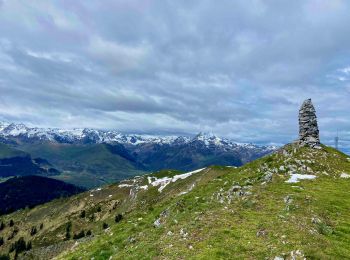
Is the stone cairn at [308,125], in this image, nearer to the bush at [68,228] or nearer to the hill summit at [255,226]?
the hill summit at [255,226]

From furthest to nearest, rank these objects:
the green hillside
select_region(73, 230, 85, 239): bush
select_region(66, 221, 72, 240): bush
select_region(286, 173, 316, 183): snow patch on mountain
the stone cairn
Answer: select_region(66, 221, 72, 240): bush → select_region(73, 230, 85, 239): bush → the stone cairn → select_region(286, 173, 316, 183): snow patch on mountain → the green hillside

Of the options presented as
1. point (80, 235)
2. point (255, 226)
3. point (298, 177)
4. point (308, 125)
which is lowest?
point (80, 235)

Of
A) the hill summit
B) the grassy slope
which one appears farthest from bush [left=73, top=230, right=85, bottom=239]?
the grassy slope

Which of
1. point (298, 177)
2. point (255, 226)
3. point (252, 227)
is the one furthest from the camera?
point (298, 177)

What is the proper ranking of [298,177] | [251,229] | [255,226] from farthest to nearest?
[298,177] < [255,226] < [251,229]

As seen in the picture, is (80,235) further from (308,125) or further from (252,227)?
(252,227)

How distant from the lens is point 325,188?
45594 mm

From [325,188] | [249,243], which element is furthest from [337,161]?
[249,243]

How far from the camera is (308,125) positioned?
228 feet

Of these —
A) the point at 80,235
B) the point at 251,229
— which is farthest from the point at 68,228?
the point at 251,229

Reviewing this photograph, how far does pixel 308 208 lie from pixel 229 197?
9.66m

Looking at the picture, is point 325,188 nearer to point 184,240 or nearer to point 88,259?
point 184,240

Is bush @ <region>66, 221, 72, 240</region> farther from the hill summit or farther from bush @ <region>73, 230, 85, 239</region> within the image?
the hill summit

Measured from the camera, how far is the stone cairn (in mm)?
68744
